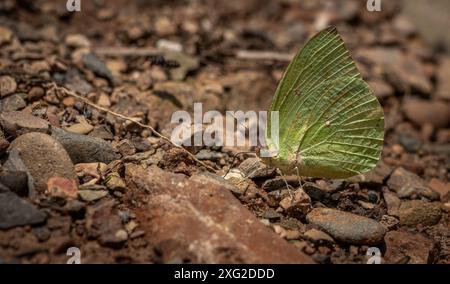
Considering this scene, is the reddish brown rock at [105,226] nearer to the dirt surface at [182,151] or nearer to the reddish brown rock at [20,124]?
the dirt surface at [182,151]

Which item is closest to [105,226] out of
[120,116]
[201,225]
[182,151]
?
[201,225]

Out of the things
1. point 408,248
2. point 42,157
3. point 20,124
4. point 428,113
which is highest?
point 428,113

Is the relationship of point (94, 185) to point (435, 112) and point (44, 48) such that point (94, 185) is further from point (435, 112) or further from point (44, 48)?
point (435, 112)

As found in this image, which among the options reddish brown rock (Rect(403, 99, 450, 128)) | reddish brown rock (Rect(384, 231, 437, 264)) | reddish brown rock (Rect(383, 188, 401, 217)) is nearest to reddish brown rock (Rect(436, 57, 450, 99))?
reddish brown rock (Rect(403, 99, 450, 128))

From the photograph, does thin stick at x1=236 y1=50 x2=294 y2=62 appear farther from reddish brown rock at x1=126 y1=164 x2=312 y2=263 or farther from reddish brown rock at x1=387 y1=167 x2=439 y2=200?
reddish brown rock at x1=126 y1=164 x2=312 y2=263

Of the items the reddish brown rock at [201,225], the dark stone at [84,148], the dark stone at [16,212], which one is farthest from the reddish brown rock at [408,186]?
the dark stone at [16,212]

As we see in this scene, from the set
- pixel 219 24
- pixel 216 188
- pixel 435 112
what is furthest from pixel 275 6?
pixel 216 188

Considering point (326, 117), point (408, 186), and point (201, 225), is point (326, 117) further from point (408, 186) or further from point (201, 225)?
point (201, 225)
